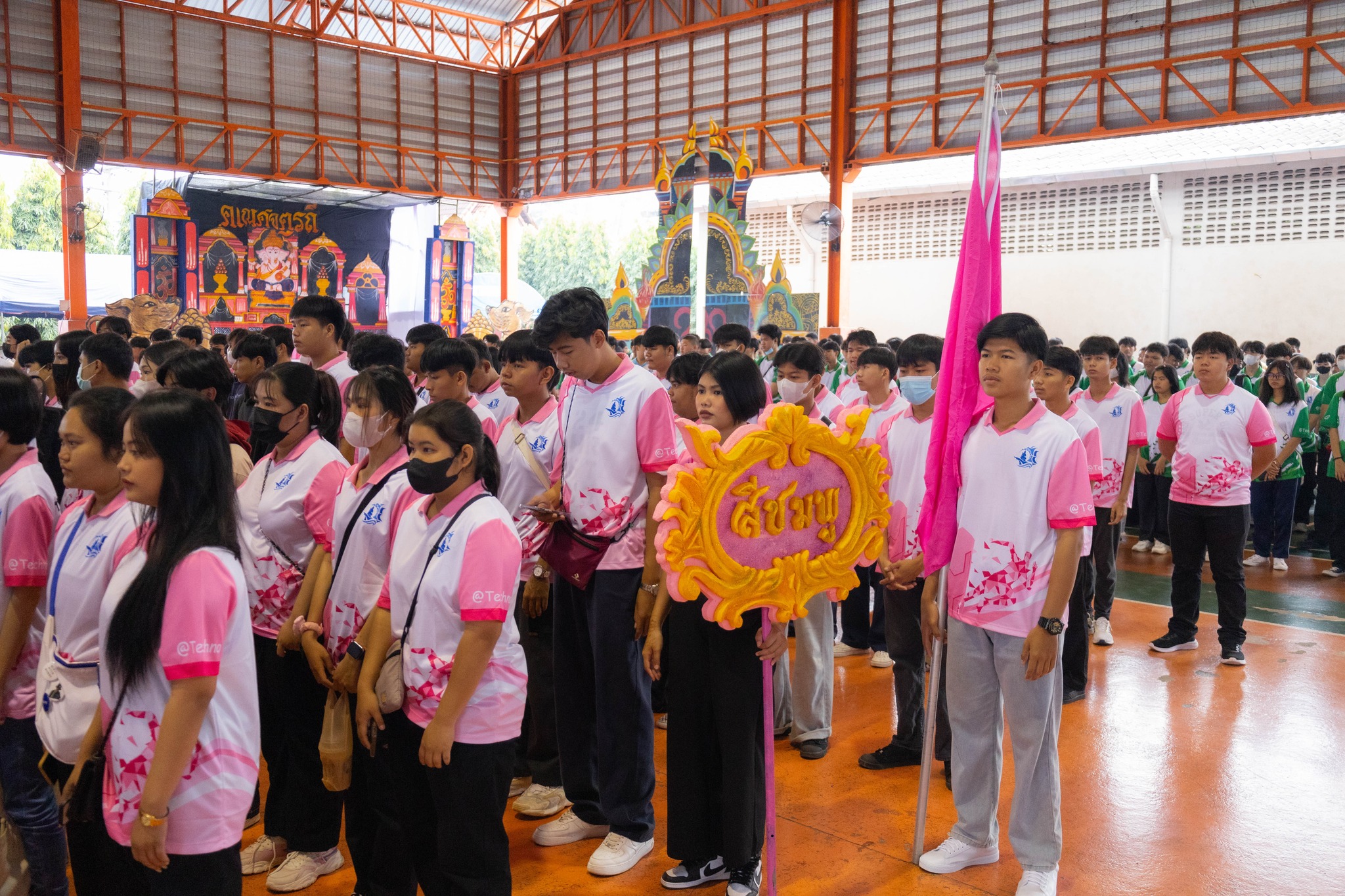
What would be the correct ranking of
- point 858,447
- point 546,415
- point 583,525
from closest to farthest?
point 858,447 < point 583,525 < point 546,415

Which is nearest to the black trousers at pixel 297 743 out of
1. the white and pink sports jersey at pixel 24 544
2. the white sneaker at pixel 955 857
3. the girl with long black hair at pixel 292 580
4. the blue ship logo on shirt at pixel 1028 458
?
the girl with long black hair at pixel 292 580

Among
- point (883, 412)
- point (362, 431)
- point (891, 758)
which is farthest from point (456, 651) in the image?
point (883, 412)

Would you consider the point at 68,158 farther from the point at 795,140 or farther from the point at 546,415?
the point at 546,415

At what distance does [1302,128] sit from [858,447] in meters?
12.6

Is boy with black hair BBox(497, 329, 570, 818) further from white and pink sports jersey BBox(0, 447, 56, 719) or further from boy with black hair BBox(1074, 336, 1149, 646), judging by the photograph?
boy with black hair BBox(1074, 336, 1149, 646)

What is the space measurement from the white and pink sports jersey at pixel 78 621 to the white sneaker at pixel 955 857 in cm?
223

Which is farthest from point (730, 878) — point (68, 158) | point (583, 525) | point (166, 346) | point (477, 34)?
point (477, 34)

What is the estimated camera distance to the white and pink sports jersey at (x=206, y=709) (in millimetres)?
1716

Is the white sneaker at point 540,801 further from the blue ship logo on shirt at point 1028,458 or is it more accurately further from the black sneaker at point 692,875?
the blue ship logo on shirt at point 1028,458

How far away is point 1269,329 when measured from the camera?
12695mm

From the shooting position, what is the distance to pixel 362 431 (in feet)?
8.37

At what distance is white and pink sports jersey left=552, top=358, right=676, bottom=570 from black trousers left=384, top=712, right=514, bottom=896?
81cm

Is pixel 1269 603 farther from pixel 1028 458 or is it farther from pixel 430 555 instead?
pixel 430 555

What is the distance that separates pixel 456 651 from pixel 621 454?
93 centimetres
